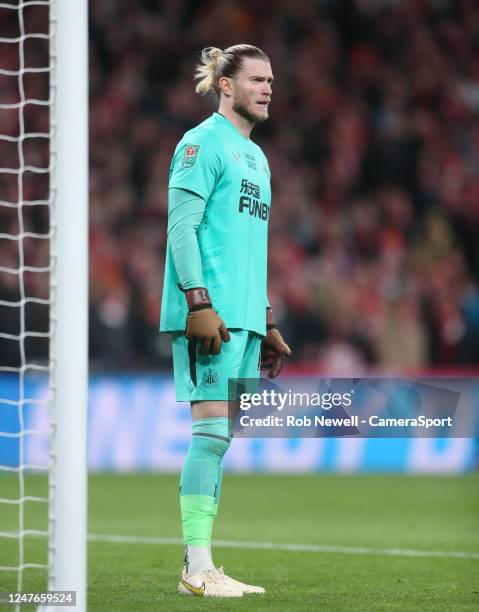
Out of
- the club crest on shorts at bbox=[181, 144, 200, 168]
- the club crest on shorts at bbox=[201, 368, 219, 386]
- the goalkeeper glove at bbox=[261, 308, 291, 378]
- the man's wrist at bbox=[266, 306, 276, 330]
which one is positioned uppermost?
the club crest on shorts at bbox=[181, 144, 200, 168]

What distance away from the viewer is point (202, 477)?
475 centimetres

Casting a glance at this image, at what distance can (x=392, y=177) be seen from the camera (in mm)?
14930

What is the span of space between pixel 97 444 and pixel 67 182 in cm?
795

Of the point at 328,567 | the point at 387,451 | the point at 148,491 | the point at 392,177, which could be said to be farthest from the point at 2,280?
the point at 328,567

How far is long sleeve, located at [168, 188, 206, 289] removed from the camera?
470 cm

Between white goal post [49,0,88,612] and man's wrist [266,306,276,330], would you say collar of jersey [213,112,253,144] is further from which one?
white goal post [49,0,88,612]

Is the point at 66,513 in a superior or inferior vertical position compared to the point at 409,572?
superior

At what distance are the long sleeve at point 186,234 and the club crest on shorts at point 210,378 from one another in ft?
1.12

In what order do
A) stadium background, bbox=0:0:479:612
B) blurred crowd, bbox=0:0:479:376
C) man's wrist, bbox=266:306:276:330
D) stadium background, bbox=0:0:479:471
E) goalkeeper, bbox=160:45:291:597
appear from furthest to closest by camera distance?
blurred crowd, bbox=0:0:479:376 → stadium background, bbox=0:0:479:471 → stadium background, bbox=0:0:479:612 → man's wrist, bbox=266:306:276:330 → goalkeeper, bbox=160:45:291:597

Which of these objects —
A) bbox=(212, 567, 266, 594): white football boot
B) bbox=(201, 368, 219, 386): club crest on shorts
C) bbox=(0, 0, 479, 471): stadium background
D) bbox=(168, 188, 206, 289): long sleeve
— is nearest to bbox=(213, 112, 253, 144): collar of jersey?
bbox=(168, 188, 206, 289): long sleeve

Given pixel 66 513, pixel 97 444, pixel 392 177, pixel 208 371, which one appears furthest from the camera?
pixel 392 177

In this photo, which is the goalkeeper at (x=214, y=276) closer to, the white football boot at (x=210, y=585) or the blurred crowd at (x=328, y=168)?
the white football boot at (x=210, y=585)

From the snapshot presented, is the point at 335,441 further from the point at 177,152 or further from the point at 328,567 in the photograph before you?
the point at 177,152

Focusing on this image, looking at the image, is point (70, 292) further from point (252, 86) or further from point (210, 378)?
point (252, 86)
